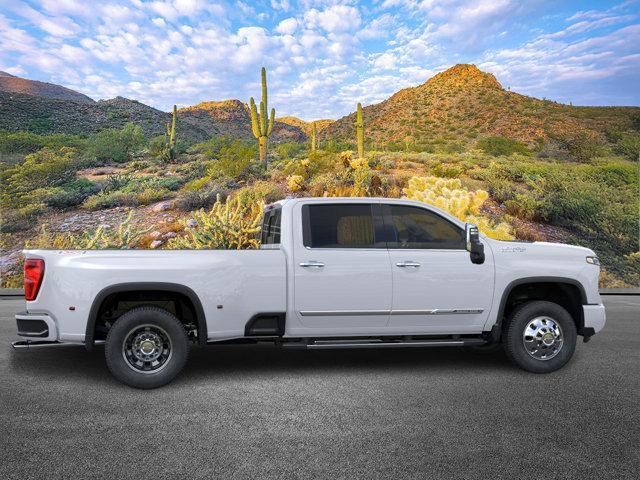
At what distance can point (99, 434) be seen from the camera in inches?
186

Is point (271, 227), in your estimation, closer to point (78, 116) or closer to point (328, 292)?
point (328, 292)

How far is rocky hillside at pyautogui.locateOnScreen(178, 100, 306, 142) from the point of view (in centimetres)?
6391

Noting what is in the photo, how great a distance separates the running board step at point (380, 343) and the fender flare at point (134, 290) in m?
0.99

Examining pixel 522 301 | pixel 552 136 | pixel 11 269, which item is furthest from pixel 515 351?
pixel 552 136

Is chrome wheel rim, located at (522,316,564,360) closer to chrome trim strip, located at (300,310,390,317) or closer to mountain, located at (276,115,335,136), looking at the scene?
chrome trim strip, located at (300,310,390,317)

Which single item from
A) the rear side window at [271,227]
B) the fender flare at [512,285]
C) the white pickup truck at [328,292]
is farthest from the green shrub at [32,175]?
the fender flare at [512,285]

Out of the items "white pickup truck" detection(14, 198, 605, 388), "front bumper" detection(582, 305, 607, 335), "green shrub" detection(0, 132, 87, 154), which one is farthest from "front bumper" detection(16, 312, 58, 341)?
"green shrub" detection(0, 132, 87, 154)

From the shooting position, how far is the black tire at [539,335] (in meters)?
6.82

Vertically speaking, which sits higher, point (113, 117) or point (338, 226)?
point (113, 117)

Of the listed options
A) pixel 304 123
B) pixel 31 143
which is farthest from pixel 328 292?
pixel 304 123

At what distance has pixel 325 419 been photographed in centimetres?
513

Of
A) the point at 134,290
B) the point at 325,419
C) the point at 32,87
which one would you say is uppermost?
the point at 32,87

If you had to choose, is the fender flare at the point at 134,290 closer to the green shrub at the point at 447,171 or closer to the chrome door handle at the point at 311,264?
the chrome door handle at the point at 311,264

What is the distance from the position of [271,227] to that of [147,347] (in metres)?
2.08
